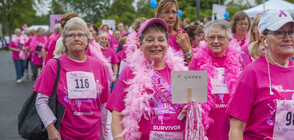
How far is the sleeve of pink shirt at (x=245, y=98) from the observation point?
7.93 ft

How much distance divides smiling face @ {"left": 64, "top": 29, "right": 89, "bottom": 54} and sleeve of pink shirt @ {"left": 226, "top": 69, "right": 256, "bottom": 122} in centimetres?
179

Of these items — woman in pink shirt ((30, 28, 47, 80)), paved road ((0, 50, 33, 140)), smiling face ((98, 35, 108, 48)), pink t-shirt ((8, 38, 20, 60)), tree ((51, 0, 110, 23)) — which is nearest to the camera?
paved road ((0, 50, 33, 140))

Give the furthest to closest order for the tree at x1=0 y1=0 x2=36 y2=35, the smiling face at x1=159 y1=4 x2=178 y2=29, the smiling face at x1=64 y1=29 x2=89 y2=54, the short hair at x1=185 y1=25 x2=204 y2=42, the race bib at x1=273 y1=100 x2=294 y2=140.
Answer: the tree at x1=0 y1=0 x2=36 y2=35 < the short hair at x1=185 y1=25 x2=204 y2=42 < the smiling face at x1=159 y1=4 x2=178 y2=29 < the smiling face at x1=64 y1=29 x2=89 y2=54 < the race bib at x1=273 y1=100 x2=294 y2=140

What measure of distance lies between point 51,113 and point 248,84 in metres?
1.90

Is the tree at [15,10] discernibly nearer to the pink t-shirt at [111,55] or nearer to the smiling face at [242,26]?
the pink t-shirt at [111,55]

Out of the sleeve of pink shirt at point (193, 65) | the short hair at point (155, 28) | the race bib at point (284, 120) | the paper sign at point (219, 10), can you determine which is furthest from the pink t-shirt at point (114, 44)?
the race bib at point (284, 120)

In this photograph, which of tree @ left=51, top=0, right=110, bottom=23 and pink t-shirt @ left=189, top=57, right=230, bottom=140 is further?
tree @ left=51, top=0, right=110, bottom=23

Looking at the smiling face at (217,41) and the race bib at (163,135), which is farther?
the smiling face at (217,41)

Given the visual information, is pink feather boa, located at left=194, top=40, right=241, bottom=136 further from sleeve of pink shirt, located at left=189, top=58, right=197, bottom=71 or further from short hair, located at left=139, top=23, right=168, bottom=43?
A: short hair, located at left=139, top=23, right=168, bottom=43

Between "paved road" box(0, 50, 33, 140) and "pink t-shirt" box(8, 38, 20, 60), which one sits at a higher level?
"pink t-shirt" box(8, 38, 20, 60)

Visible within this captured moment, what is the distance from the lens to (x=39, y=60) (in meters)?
13.8

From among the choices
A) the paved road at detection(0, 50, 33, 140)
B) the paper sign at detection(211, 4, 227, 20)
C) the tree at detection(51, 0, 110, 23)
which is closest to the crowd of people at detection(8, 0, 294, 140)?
the paved road at detection(0, 50, 33, 140)

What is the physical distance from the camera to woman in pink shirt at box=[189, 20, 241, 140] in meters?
3.50

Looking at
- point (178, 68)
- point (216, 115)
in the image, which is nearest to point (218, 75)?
point (216, 115)
